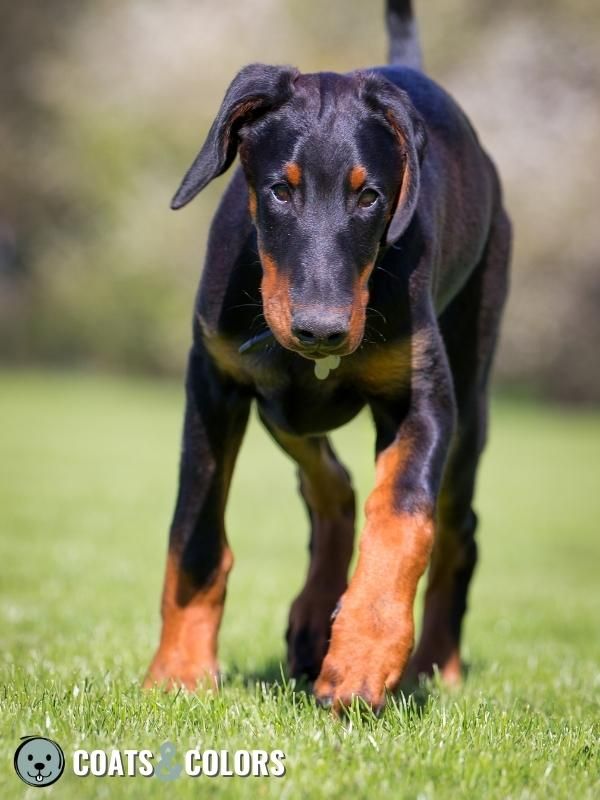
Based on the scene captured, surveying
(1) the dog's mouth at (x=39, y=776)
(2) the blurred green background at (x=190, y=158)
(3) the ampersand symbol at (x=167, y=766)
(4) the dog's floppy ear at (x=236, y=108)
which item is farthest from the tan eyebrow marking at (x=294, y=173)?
(2) the blurred green background at (x=190, y=158)

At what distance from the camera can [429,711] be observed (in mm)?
3562

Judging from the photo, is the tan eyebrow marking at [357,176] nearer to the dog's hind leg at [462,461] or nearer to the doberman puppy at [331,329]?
the doberman puppy at [331,329]

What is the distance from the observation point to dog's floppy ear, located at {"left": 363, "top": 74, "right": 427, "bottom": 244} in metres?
3.58

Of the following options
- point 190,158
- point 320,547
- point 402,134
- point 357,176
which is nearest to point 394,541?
point 357,176

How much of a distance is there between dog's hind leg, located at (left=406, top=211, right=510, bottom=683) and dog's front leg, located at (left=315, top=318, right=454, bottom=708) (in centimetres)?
101

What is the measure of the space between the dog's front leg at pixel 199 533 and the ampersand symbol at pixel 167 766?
4.25 feet

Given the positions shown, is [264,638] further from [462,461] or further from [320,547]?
[462,461]

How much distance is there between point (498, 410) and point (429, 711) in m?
23.8

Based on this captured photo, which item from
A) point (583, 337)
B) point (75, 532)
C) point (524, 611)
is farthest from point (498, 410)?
point (524, 611)

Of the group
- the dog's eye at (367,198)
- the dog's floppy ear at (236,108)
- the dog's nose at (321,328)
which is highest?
the dog's floppy ear at (236,108)

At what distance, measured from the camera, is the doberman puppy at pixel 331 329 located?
135 inches

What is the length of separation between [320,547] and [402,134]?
5.73ft

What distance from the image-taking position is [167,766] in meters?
2.75

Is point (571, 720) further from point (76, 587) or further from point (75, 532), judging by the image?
point (75, 532)
